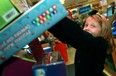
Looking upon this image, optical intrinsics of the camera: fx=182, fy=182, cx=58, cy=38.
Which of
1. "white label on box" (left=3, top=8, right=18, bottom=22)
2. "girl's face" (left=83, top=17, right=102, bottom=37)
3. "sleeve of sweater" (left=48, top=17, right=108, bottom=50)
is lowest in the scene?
"girl's face" (left=83, top=17, right=102, bottom=37)

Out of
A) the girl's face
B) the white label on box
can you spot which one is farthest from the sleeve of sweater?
the girl's face

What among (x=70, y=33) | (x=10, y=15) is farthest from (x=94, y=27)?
(x=10, y=15)

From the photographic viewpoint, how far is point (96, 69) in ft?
2.88

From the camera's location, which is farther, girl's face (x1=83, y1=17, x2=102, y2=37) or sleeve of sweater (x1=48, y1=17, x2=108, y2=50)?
girl's face (x1=83, y1=17, x2=102, y2=37)

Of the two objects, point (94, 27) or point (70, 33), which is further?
point (94, 27)

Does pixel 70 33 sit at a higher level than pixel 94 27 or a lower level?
higher

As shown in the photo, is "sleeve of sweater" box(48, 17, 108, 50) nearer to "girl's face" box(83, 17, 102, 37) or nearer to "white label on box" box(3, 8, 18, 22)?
"white label on box" box(3, 8, 18, 22)

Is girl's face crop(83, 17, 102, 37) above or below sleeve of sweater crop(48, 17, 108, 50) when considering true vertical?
below

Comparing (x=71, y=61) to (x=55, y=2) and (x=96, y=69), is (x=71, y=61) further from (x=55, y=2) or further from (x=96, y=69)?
(x=55, y=2)

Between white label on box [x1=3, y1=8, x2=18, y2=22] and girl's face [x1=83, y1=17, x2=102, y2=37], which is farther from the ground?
white label on box [x1=3, y1=8, x2=18, y2=22]

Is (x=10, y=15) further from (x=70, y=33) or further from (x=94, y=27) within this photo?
(x=94, y=27)

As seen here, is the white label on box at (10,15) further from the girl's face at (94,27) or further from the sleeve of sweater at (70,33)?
the girl's face at (94,27)

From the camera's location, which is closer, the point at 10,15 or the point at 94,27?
the point at 10,15

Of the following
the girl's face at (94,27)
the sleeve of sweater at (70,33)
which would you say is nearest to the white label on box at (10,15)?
the sleeve of sweater at (70,33)
